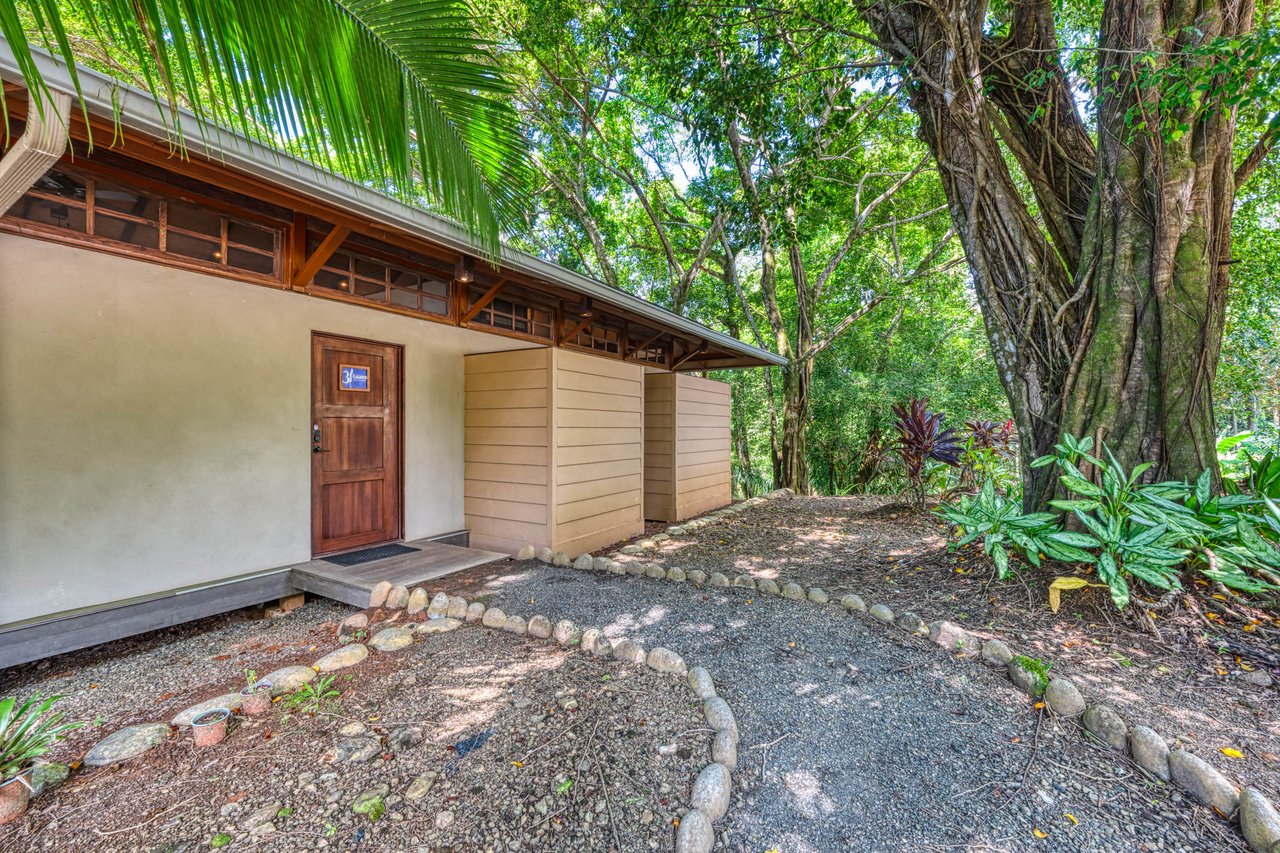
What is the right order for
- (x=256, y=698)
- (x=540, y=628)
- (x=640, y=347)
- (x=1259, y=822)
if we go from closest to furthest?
(x=1259, y=822) < (x=256, y=698) < (x=540, y=628) < (x=640, y=347)

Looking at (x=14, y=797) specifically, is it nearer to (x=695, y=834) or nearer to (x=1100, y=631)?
(x=695, y=834)

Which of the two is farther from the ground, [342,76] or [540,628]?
[342,76]

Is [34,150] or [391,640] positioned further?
[391,640]

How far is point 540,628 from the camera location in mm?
2463

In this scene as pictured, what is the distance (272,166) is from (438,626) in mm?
2175

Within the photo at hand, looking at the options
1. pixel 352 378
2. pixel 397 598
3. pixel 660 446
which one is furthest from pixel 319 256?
pixel 660 446

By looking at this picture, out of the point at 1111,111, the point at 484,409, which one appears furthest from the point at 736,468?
the point at 1111,111

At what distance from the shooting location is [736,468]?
13.0 meters

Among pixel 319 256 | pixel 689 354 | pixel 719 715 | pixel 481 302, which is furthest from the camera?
pixel 689 354

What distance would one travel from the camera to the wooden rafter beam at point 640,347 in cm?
605

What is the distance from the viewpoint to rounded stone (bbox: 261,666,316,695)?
1.98 meters

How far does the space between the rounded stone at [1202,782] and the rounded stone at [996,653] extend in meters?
0.60

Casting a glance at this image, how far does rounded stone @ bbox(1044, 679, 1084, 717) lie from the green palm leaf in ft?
8.39

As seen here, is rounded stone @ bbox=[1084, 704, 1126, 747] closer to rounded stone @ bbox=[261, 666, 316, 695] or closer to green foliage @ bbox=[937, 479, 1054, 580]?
green foliage @ bbox=[937, 479, 1054, 580]
